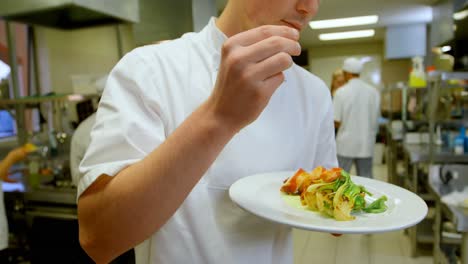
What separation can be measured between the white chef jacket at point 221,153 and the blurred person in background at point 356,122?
126 inches

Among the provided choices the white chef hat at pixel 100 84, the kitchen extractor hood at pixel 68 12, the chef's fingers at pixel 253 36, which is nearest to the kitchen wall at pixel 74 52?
the kitchen extractor hood at pixel 68 12

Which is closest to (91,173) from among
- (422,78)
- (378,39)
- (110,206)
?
(110,206)

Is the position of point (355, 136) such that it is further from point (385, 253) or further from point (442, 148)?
point (385, 253)

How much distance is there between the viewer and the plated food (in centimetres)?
72

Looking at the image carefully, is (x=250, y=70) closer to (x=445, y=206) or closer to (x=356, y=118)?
(x=445, y=206)

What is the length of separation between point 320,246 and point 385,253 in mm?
554

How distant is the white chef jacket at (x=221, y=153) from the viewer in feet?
1.85

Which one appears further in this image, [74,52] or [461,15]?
[461,15]

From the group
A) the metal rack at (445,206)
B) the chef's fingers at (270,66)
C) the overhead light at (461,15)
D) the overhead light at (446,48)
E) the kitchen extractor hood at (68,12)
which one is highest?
the overhead light at (461,15)

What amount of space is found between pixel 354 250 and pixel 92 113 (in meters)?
2.55

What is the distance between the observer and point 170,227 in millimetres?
686

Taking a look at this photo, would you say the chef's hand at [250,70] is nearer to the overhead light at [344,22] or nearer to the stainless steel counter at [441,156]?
the stainless steel counter at [441,156]

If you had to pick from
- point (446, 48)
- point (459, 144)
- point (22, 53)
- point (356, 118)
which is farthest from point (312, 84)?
point (446, 48)

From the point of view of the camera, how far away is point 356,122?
394 centimetres
